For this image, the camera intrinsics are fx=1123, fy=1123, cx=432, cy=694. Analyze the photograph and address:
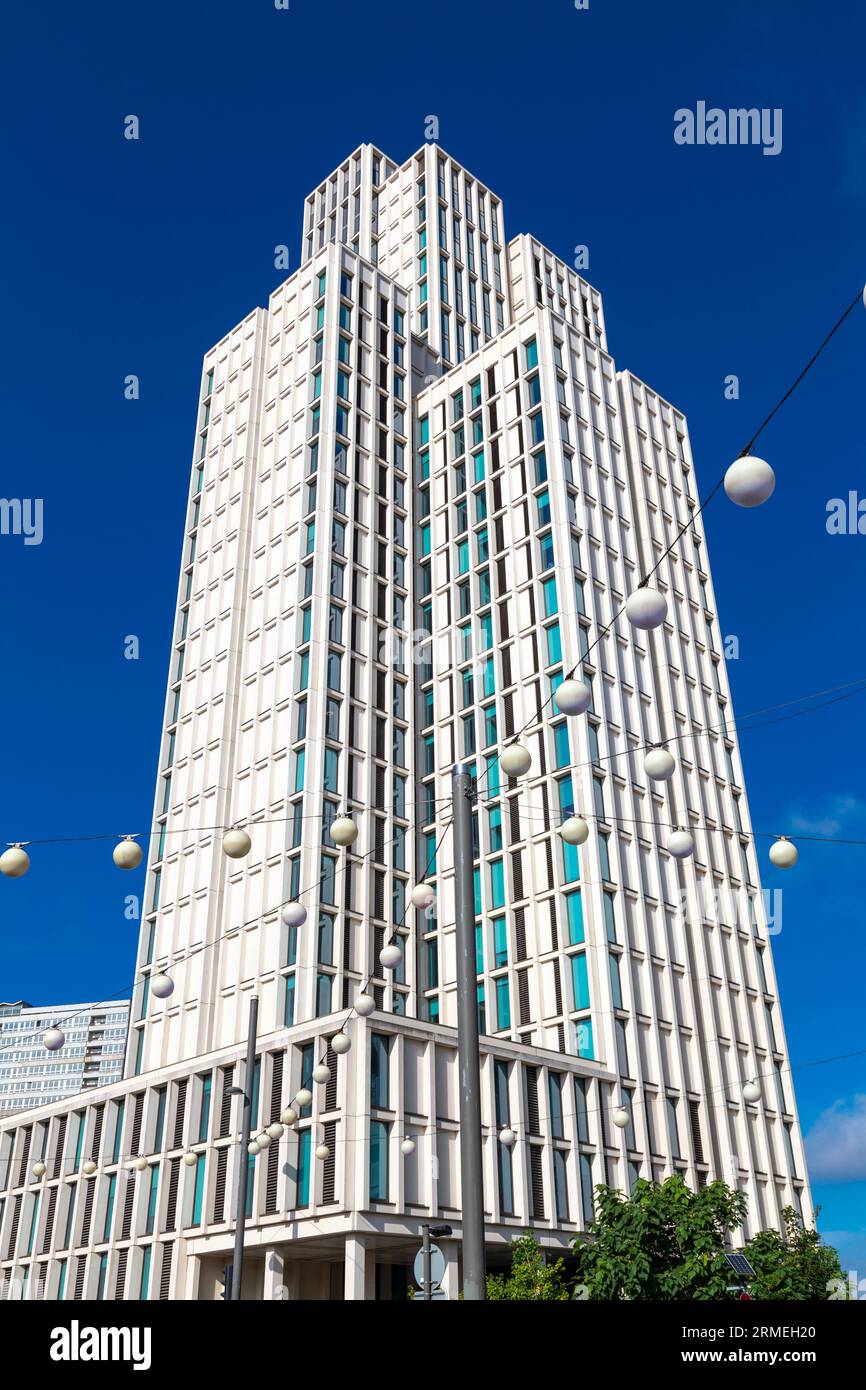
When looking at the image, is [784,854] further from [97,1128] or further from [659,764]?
[97,1128]

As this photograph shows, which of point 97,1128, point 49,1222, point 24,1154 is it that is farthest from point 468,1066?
point 24,1154

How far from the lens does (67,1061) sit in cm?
17625

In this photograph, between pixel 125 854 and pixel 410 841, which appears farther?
pixel 410 841

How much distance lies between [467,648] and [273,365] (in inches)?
903

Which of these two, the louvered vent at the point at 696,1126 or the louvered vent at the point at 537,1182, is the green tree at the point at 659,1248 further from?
the louvered vent at the point at 696,1126

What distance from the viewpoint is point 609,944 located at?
46406 mm

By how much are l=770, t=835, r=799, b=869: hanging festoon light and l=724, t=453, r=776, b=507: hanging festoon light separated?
971cm

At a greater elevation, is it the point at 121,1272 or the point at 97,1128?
the point at 97,1128

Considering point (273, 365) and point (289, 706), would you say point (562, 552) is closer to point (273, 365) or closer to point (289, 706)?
point (289, 706)

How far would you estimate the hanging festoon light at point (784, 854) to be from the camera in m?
18.8

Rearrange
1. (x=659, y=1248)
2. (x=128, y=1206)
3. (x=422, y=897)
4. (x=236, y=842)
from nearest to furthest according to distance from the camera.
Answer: (x=236, y=842) < (x=422, y=897) < (x=659, y=1248) < (x=128, y=1206)

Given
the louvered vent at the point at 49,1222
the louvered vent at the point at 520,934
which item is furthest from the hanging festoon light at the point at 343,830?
the louvered vent at the point at 49,1222

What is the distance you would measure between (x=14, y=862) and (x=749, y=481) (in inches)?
494
